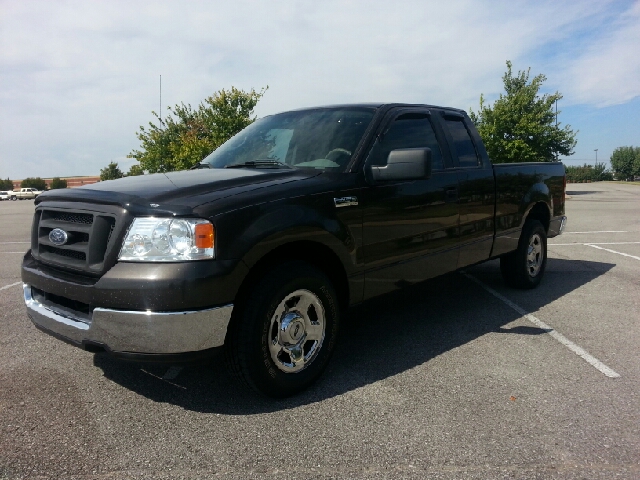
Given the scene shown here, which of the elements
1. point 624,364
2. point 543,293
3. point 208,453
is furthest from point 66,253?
point 543,293

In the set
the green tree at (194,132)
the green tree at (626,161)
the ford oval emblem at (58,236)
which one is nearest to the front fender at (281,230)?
the ford oval emblem at (58,236)

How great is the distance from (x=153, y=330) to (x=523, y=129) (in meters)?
36.2

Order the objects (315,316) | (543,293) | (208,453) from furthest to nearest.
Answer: (543,293) → (315,316) → (208,453)

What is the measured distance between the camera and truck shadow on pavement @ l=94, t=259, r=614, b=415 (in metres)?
3.46

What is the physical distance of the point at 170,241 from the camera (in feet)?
9.50

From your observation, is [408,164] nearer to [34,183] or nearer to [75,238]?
[75,238]

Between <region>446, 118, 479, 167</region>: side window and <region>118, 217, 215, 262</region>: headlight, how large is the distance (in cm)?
287

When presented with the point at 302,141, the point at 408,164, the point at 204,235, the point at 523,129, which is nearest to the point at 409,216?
the point at 408,164

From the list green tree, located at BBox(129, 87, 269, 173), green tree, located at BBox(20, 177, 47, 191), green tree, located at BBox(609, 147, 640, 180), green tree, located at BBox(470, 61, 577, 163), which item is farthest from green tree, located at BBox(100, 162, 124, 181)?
green tree, located at BBox(609, 147, 640, 180)

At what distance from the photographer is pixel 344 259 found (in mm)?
3656

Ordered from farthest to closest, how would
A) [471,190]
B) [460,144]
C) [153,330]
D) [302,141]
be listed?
[460,144], [471,190], [302,141], [153,330]

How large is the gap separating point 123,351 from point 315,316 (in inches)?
48.4

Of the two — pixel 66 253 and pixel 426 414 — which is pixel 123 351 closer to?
pixel 66 253

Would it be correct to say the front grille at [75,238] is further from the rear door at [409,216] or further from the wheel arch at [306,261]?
the rear door at [409,216]
